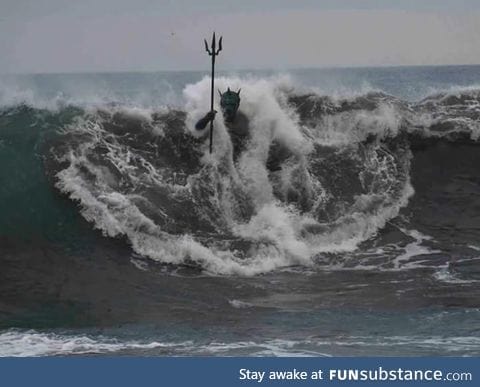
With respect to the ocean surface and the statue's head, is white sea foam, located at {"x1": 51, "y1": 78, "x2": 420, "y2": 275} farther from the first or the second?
the statue's head

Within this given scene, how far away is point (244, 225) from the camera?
14.6 metres

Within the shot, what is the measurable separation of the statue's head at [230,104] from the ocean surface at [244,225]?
25cm

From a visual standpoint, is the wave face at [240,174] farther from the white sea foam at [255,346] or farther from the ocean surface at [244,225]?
the white sea foam at [255,346]

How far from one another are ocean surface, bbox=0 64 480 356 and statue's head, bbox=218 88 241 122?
25 cm

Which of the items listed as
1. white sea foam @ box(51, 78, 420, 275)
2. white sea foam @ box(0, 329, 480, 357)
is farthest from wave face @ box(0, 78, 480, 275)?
white sea foam @ box(0, 329, 480, 357)

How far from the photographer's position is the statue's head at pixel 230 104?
17.2 meters

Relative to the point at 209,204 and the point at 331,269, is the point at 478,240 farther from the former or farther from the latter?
the point at 209,204

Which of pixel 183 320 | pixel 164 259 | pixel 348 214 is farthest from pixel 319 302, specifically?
pixel 348 214

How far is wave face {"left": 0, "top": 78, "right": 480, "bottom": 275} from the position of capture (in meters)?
14.0

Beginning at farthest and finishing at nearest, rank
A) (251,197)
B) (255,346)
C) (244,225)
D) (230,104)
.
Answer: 1. (230,104)
2. (251,197)
3. (244,225)
4. (255,346)

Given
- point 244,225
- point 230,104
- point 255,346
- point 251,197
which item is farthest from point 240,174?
point 255,346

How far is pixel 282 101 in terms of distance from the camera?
60.6ft

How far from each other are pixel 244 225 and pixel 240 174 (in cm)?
174

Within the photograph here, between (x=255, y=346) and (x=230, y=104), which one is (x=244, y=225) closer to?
(x=230, y=104)
